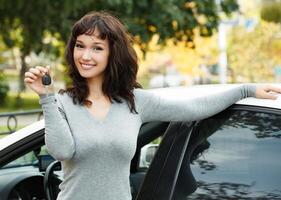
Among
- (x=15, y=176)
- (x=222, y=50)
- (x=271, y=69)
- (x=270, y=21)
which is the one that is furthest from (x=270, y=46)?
(x=15, y=176)

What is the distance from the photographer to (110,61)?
244 cm

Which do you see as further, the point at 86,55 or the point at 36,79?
the point at 86,55

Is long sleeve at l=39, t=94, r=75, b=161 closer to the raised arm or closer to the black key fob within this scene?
the black key fob

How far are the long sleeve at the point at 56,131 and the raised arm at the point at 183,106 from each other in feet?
1.22

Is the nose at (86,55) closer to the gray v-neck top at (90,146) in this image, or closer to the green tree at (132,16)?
the gray v-neck top at (90,146)

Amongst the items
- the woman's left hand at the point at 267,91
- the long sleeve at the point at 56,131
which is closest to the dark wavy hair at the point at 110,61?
the long sleeve at the point at 56,131

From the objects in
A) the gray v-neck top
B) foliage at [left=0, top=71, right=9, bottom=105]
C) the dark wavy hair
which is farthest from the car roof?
foliage at [left=0, top=71, right=9, bottom=105]

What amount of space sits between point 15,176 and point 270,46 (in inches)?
1003

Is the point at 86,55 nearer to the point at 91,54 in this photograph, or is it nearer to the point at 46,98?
the point at 91,54

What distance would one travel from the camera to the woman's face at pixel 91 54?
2379 mm

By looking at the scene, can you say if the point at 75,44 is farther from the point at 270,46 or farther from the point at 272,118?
the point at 270,46

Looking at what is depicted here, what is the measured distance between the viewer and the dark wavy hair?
94.1 inches

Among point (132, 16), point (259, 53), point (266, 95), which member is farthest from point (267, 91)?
point (259, 53)

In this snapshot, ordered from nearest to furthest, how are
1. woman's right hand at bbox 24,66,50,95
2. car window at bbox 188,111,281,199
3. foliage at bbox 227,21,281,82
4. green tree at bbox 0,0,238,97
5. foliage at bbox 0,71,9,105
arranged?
1. woman's right hand at bbox 24,66,50,95
2. car window at bbox 188,111,281,199
3. green tree at bbox 0,0,238,97
4. foliage at bbox 0,71,9,105
5. foliage at bbox 227,21,281,82
